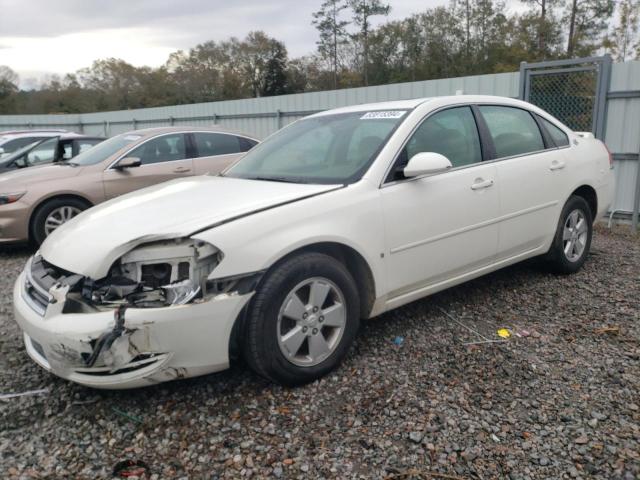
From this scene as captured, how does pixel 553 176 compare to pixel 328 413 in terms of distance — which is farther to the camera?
pixel 553 176

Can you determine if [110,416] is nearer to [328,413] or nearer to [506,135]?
[328,413]

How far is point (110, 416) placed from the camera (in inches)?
109

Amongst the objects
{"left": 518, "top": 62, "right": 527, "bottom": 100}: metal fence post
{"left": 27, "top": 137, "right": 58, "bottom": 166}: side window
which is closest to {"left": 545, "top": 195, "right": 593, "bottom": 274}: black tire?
{"left": 518, "top": 62, "right": 527, "bottom": 100}: metal fence post

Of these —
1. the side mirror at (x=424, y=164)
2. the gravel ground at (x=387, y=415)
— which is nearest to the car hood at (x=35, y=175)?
the gravel ground at (x=387, y=415)

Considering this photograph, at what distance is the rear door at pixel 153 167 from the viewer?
6766 millimetres

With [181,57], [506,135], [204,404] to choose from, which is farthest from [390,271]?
[181,57]

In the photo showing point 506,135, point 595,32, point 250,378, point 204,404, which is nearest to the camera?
point 204,404

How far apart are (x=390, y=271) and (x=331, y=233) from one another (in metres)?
0.54

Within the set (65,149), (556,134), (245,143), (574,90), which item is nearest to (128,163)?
(245,143)

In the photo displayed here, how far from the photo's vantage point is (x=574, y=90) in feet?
24.8

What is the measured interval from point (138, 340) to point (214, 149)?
5.37 m

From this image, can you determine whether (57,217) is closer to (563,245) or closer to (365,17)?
(563,245)

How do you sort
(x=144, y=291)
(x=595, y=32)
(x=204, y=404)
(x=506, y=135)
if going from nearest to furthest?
(x=144, y=291), (x=204, y=404), (x=506, y=135), (x=595, y=32)

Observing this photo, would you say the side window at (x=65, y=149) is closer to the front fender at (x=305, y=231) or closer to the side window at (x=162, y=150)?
the side window at (x=162, y=150)
